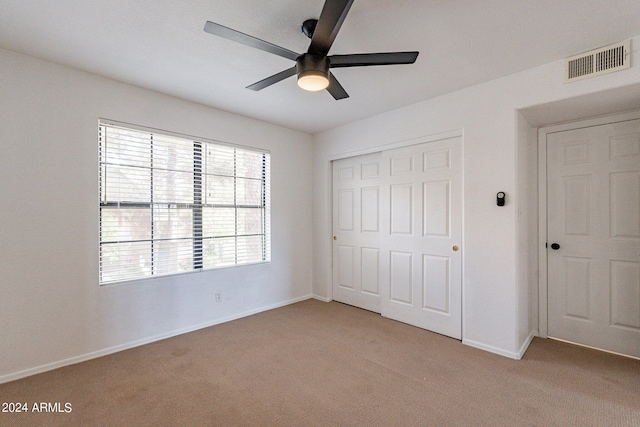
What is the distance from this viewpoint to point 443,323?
311 centimetres

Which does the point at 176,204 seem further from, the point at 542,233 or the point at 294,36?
the point at 542,233

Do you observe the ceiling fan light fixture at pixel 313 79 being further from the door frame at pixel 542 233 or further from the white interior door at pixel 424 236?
the door frame at pixel 542 233

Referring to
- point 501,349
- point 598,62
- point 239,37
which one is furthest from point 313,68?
point 501,349

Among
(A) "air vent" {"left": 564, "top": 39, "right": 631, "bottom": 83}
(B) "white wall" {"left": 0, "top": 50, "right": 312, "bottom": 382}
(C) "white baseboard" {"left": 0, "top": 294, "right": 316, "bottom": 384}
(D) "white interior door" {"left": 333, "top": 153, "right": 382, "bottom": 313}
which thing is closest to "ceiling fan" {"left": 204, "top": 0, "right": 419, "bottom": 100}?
(A) "air vent" {"left": 564, "top": 39, "right": 631, "bottom": 83}

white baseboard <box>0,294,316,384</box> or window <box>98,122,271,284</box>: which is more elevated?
window <box>98,122,271,284</box>

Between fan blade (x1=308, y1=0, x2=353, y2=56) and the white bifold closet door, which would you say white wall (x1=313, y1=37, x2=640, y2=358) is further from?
fan blade (x1=308, y1=0, x2=353, y2=56)

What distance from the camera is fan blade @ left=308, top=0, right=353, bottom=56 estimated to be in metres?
1.37

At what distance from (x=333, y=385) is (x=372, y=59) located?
91.5 inches

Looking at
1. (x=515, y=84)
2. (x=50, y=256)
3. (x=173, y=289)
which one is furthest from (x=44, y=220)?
(x=515, y=84)

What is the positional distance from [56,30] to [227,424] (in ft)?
9.53

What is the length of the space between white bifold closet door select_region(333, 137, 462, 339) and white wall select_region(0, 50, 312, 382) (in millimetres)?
2037

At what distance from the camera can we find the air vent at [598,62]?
208cm

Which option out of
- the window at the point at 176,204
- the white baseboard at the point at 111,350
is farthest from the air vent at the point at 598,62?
the white baseboard at the point at 111,350

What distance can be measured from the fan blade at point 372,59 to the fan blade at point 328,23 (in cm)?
11
